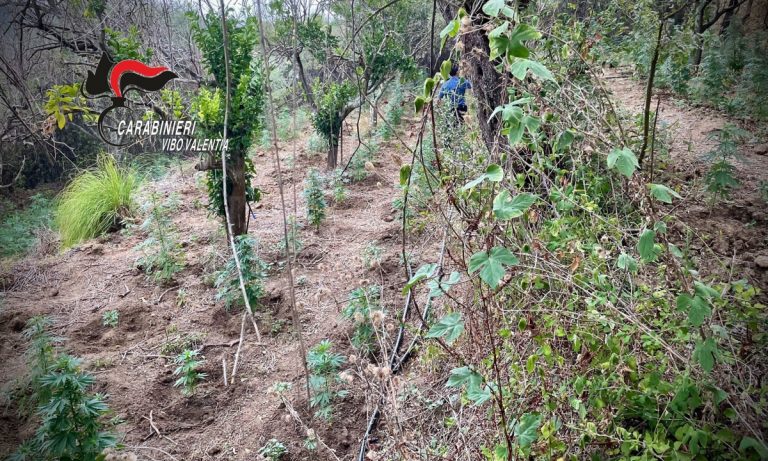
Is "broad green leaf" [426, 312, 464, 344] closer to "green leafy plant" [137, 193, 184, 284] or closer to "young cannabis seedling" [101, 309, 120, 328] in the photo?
"young cannabis seedling" [101, 309, 120, 328]

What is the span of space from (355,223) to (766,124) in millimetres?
4076

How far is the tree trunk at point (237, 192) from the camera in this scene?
3604 mm

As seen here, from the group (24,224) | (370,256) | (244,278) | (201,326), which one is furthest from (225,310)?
(24,224)

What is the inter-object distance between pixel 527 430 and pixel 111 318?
3.03 m

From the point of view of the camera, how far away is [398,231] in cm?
416

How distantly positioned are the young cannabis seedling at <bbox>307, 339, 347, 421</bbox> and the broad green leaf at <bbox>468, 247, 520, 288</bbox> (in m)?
1.47

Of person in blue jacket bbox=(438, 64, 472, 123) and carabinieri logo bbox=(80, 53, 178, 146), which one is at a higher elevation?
carabinieri logo bbox=(80, 53, 178, 146)

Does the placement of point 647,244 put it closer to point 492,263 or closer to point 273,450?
point 492,263

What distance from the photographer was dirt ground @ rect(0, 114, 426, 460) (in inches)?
88.7

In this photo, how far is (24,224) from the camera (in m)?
4.34

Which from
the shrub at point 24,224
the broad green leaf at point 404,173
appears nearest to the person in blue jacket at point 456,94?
the broad green leaf at point 404,173

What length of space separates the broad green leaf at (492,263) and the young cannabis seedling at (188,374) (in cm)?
208

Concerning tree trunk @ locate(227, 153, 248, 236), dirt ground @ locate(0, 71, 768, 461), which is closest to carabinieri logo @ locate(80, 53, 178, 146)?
tree trunk @ locate(227, 153, 248, 236)

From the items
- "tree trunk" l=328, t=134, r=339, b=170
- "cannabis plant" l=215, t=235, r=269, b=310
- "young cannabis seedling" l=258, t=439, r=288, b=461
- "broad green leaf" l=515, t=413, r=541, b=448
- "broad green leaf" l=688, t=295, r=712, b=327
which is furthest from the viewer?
"tree trunk" l=328, t=134, r=339, b=170
